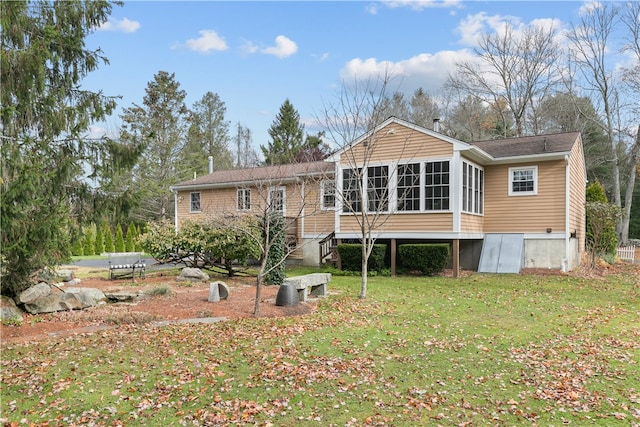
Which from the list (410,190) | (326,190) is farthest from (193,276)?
(410,190)

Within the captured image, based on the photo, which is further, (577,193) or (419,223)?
(577,193)

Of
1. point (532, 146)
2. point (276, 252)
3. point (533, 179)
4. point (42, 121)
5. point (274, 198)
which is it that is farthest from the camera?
point (532, 146)

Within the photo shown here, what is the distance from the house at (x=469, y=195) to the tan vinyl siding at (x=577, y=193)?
0.07 m

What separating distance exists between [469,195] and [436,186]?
1.30 m

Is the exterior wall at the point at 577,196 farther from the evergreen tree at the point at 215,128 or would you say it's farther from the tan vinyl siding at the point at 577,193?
the evergreen tree at the point at 215,128

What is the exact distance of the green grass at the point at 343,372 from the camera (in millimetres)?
3998

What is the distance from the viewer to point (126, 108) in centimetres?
2942

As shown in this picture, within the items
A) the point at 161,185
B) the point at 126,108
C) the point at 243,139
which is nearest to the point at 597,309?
the point at 161,185

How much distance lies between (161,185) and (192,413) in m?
25.7

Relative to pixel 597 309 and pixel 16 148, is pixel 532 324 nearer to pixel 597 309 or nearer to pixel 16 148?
pixel 597 309

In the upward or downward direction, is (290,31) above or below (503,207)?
above

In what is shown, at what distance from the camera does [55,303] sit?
8.14 metres

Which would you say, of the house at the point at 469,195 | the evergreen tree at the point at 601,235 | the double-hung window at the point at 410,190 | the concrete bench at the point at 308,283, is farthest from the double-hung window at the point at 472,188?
the concrete bench at the point at 308,283

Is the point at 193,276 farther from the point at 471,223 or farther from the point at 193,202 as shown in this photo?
the point at 193,202
